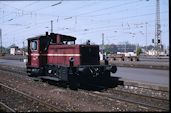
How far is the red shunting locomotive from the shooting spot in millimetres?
8820

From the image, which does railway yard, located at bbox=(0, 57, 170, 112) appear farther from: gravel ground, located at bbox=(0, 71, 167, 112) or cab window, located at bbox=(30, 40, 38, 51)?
cab window, located at bbox=(30, 40, 38, 51)

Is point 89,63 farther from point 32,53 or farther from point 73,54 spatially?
point 32,53

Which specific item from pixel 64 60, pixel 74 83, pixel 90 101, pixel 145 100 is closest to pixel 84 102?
pixel 90 101

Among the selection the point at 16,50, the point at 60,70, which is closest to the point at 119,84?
the point at 60,70

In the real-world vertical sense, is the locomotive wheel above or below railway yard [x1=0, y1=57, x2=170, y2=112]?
above

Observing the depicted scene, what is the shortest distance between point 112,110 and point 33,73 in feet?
24.7

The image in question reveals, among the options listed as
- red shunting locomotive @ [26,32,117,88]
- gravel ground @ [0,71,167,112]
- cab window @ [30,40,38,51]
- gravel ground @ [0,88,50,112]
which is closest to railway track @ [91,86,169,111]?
gravel ground @ [0,71,167,112]

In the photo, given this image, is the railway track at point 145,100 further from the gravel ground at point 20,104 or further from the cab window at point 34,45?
the cab window at point 34,45

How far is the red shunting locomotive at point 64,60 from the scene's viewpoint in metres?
8.82

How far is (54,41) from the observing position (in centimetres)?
1113

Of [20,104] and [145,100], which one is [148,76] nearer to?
[145,100]

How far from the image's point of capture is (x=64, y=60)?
32.7 feet

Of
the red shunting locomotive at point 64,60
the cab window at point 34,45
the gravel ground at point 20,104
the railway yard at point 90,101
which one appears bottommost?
the gravel ground at point 20,104

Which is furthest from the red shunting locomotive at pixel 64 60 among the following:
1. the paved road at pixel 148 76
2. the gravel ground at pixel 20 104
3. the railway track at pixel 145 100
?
the paved road at pixel 148 76
